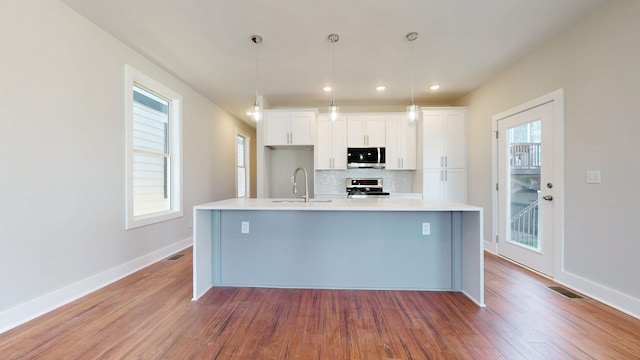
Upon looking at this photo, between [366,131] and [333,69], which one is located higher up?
[333,69]

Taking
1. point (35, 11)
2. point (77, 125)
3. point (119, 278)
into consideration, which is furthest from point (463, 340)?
point (35, 11)

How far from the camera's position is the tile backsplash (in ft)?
16.6

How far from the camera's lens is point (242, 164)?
23.0ft

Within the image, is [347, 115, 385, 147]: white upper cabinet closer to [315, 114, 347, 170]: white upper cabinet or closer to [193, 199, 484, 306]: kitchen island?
[315, 114, 347, 170]: white upper cabinet

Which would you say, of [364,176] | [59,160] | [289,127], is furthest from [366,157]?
[59,160]

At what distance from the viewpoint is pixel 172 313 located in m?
2.15

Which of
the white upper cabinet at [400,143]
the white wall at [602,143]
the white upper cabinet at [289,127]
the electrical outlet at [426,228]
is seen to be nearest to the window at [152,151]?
the white upper cabinet at [289,127]

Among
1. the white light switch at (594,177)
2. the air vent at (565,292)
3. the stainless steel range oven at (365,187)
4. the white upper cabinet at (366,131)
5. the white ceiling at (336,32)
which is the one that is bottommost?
the air vent at (565,292)

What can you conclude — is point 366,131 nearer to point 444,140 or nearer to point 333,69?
point 444,140

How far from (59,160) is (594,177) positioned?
4828 millimetres

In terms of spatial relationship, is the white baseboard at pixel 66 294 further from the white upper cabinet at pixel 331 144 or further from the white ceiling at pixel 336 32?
the white upper cabinet at pixel 331 144

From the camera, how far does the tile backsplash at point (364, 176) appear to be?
5.07 metres

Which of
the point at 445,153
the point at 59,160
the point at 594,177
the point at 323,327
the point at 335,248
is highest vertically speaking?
the point at 445,153

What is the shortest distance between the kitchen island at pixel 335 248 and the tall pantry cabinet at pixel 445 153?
2.08m
